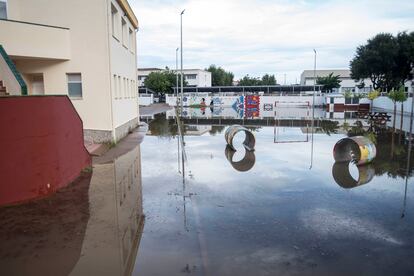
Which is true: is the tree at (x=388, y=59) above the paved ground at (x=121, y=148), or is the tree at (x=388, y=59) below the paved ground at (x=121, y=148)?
above

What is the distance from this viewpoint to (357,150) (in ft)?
45.1

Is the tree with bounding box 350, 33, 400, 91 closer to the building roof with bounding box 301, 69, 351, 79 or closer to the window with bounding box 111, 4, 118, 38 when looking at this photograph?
the window with bounding box 111, 4, 118, 38

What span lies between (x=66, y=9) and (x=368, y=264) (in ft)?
51.7

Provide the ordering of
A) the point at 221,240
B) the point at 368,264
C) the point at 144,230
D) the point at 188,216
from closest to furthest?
1. the point at 368,264
2. the point at 221,240
3. the point at 144,230
4. the point at 188,216

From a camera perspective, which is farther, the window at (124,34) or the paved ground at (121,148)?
the window at (124,34)

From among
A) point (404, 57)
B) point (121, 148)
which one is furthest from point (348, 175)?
point (404, 57)

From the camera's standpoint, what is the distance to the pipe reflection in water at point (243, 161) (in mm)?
12742

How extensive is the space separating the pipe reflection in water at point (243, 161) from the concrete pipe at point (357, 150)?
3341mm

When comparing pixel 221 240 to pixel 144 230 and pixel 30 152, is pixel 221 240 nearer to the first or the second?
pixel 144 230

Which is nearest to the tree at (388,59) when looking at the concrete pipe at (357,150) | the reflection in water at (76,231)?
the concrete pipe at (357,150)

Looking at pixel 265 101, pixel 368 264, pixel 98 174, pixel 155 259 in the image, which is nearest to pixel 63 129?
pixel 98 174

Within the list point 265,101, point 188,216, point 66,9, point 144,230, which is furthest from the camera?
point 265,101

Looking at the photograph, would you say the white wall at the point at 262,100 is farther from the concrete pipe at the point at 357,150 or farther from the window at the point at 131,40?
the concrete pipe at the point at 357,150

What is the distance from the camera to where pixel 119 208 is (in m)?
8.25
